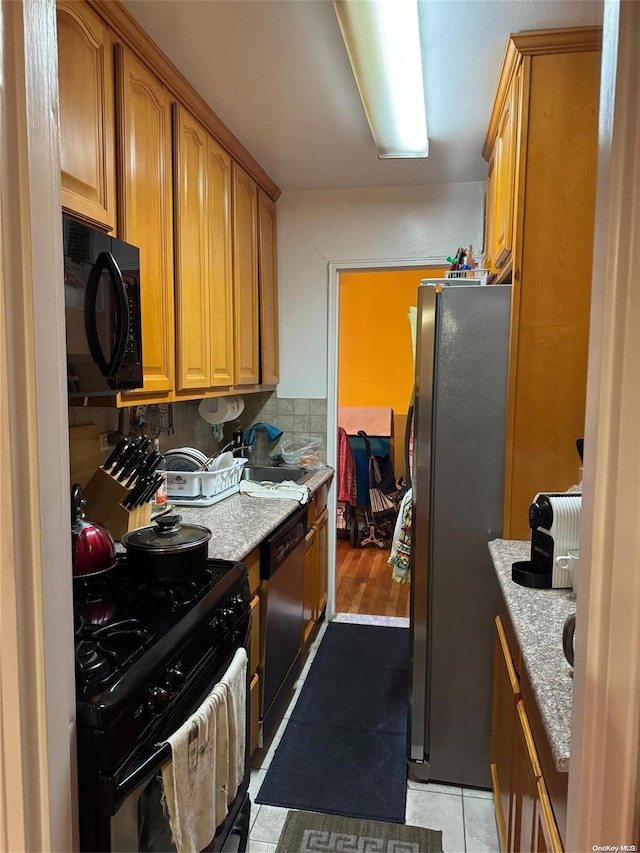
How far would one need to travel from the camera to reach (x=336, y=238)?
3.31 meters

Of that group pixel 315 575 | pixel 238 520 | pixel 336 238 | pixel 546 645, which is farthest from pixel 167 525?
pixel 336 238

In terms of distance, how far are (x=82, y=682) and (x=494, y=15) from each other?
2.04 m

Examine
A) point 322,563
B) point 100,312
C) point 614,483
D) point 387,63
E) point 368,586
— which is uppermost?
point 387,63

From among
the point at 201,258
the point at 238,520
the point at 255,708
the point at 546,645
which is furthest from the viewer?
the point at 201,258

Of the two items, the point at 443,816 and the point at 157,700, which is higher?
the point at 157,700

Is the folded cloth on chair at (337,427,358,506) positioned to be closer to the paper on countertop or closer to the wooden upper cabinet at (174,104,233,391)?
the paper on countertop

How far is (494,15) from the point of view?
5.42 ft

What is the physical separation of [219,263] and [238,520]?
1.16 m

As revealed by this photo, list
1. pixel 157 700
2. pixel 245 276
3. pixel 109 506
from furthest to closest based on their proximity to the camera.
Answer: pixel 245 276, pixel 109 506, pixel 157 700

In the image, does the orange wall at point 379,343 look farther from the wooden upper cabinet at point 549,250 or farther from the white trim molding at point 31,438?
the white trim molding at point 31,438

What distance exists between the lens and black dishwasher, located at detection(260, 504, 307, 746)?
210cm

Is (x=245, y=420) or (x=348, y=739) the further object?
(x=245, y=420)

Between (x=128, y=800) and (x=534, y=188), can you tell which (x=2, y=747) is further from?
(x=534, y=188)

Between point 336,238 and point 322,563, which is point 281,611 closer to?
point 322,563
